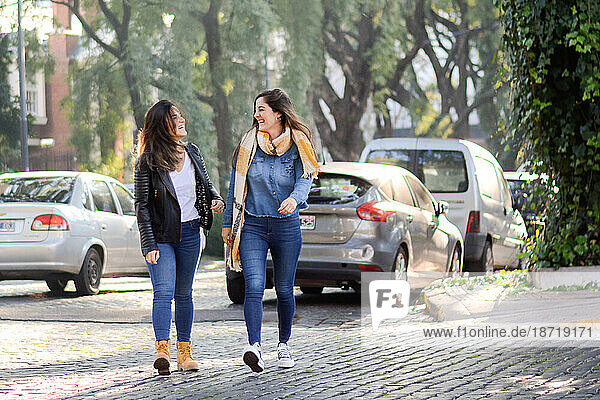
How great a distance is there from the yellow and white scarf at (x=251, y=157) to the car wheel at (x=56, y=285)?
712 centimetres

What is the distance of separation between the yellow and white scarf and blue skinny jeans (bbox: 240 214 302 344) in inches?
2.8

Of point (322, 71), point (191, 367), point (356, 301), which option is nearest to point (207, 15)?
point (322, 71)

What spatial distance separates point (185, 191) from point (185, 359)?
110 centimetres

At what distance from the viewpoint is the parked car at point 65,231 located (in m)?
12.6

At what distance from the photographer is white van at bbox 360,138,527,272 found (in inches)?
581

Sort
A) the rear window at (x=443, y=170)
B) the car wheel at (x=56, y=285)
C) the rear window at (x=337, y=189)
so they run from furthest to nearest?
the rear window at (x=443, y=170) < the car wheel at (x=56, y=285) < the rear window at (x=337, y=189)

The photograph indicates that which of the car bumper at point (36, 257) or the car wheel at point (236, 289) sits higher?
the car bumper at point (36, 257)

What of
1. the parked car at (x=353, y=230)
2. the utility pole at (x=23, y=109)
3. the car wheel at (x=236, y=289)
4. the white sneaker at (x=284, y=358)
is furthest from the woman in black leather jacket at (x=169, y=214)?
the utility pole at (x=23, y=109)

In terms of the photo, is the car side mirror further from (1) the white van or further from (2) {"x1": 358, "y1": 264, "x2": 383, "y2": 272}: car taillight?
(2) {"x1": 358, "y1": 264, "x2": 383, "y2": 272}: car taillight

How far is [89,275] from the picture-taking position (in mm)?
13188

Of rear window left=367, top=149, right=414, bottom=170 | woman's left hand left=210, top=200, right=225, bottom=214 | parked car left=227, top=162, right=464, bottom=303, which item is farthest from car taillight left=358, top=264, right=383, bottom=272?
rear window left=367, top=149, right=414, bottom=170

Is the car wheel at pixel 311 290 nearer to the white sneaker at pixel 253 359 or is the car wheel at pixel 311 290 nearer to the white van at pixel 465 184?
the white van at pixel 465 184

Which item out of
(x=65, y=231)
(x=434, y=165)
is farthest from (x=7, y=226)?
(x=434, y=165)

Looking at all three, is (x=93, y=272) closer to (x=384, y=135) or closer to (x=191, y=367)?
(x=191, y=367)
